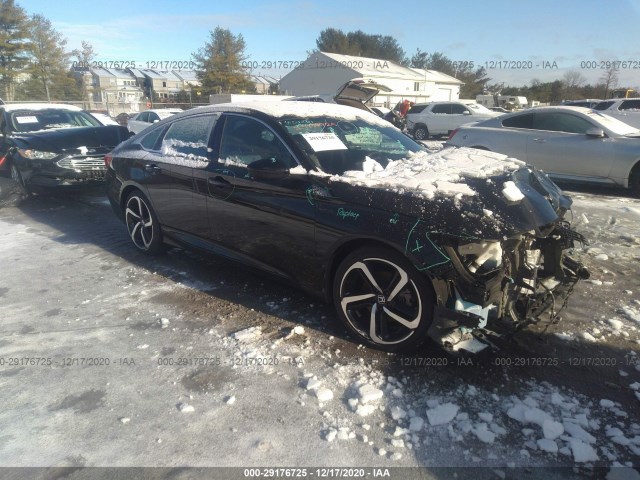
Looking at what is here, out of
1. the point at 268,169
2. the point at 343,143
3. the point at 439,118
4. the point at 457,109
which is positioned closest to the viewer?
the point at 268,169

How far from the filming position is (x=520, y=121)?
8844 mm

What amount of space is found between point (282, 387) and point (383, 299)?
34.8 inches

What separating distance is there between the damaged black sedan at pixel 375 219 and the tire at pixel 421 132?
17.1 metres

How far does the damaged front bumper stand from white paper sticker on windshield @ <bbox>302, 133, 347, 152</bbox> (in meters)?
1.40

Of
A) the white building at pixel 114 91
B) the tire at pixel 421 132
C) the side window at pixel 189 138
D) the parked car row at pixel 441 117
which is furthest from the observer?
the white building at pixel 114 91

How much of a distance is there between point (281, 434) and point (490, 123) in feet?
27.8

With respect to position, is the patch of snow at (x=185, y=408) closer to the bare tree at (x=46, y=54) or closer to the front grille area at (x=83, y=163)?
the front grille area at (x=83, y=163)

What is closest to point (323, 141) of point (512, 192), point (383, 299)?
point (383, 299)

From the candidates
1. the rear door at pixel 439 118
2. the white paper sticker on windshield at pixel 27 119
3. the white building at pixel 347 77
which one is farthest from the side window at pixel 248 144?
the white building at pixel 347 77

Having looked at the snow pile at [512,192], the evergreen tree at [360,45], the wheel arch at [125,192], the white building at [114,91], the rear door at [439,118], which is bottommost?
the wheel arch at [125,192]

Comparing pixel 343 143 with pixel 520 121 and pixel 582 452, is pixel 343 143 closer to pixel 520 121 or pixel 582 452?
pixel 582 452

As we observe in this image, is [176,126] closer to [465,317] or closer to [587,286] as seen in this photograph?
[465,317]

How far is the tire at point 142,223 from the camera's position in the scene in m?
4.99

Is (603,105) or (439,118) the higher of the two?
(603,105)
